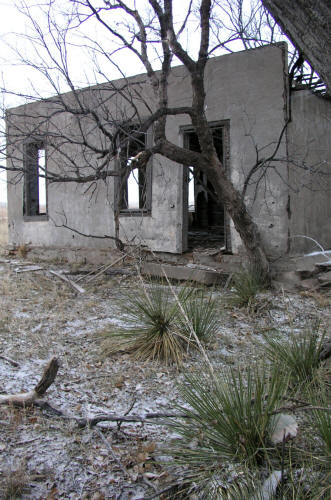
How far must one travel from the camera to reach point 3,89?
632 centimetres

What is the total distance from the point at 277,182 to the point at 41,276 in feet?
15.1

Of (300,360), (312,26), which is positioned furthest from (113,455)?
(312,26)

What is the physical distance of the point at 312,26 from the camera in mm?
1770

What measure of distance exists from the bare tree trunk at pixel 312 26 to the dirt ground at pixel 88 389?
61.8 inches

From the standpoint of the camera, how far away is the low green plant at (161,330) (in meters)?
3.74

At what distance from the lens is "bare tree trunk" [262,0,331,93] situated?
1.72 m

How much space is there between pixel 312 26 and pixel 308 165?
5.14m

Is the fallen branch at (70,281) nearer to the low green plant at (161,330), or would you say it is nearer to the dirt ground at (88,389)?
the dirt ground at (88,389)

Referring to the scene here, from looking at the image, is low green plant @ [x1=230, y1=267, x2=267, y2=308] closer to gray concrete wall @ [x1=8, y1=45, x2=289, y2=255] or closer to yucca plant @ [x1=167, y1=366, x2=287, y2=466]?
gray concrete wall @ [x1=8, y1=45, x2=289, y2=255]

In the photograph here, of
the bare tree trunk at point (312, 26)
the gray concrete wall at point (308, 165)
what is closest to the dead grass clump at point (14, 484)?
the bare tree trunk at point (312, 26)

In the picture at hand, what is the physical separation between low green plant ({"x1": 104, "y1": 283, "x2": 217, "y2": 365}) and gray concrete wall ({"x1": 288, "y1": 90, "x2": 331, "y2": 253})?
123 inches

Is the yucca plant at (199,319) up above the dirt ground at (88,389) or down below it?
above

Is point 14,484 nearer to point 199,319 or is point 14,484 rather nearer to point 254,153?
point 199,319

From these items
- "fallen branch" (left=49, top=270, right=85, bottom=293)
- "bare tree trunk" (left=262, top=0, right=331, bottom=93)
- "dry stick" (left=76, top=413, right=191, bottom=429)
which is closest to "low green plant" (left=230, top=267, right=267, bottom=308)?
"fallen branch" (left=49, top=270, right=85, bottom=293)
